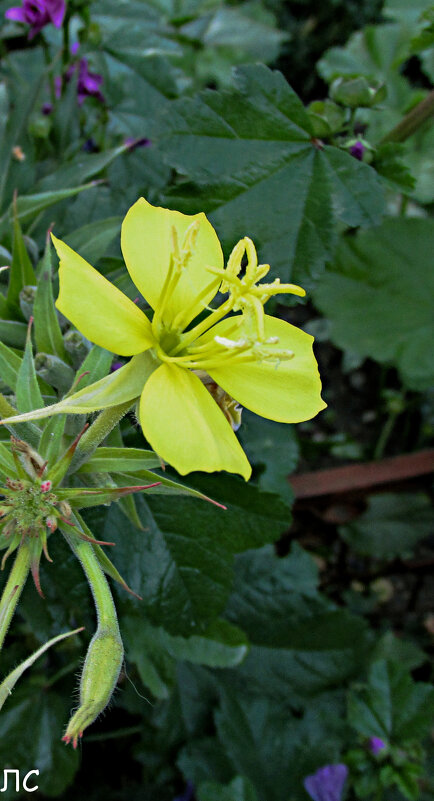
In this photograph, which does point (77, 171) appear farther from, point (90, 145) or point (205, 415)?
point (205, 415)

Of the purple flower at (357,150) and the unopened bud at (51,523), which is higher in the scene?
the purple flower at (357,150)

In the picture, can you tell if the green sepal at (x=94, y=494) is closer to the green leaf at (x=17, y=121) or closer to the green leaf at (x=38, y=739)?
the green leaf at (x=17, y=121)

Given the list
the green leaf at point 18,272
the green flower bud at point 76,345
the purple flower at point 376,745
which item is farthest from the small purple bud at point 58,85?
the purple flower at point 376,745

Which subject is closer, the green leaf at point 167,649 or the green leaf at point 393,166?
the green leaf at point 393,166

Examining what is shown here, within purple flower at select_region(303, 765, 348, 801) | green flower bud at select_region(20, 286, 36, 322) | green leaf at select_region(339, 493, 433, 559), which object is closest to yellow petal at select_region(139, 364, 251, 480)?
green flower bud at select_region(20, 286, 36, 322)

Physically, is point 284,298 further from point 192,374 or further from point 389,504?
point 389,504

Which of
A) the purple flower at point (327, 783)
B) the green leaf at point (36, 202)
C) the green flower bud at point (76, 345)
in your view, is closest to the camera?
the green flower bud at point (76, 345)

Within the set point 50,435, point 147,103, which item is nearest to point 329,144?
point 147,103
